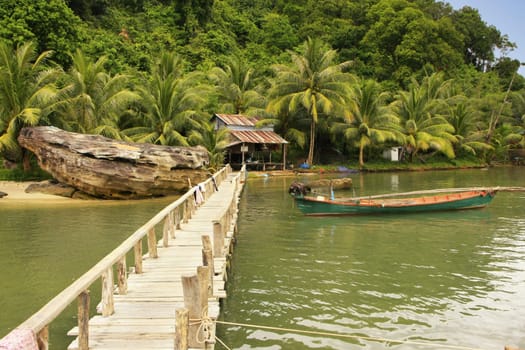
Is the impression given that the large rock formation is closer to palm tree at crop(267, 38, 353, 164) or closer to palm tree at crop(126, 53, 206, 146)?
palm tree at crop(126, 53, 206, 146)

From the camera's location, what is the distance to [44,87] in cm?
2278

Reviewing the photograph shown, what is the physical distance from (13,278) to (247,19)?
168 ft

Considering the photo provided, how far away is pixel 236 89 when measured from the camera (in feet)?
124

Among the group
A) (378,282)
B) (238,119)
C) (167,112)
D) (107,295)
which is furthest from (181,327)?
(238,119)

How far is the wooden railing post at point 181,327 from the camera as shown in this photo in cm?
439

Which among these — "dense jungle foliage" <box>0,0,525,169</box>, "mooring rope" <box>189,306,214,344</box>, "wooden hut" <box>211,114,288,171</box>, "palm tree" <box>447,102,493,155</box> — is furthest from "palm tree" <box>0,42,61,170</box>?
"palm tree" <box>447,102,493,155</box>

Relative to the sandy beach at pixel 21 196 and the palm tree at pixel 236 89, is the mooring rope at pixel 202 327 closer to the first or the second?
the sandy beach at pixel 21 196

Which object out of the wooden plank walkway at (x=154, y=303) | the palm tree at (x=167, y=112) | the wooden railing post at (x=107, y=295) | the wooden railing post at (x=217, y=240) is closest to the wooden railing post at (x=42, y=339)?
the wooden plank walkway at (x=154, y=303)

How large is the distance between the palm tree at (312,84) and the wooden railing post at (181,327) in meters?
30.4

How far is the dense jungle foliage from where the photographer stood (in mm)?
24828

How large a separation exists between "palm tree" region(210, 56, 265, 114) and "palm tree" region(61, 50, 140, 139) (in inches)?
490

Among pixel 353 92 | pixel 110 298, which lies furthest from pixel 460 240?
pixel 353 92

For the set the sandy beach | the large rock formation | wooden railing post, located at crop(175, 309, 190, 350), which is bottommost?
wooden railing post, located at crop(175, 309, 190, 350)

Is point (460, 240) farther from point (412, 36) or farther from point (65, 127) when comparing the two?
point (412, 36)
